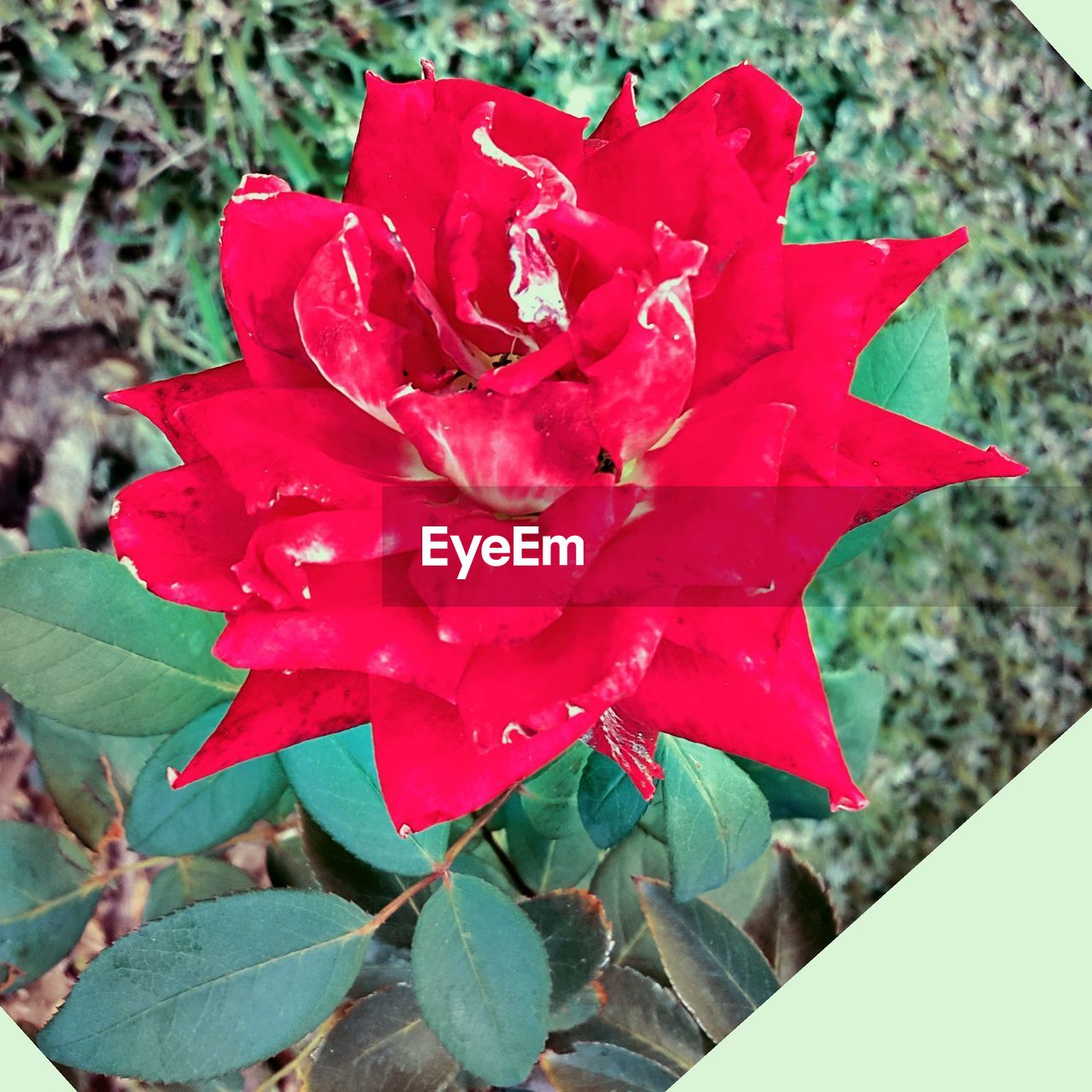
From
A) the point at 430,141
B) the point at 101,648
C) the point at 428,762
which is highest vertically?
the point at 430,141

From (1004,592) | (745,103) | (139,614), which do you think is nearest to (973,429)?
(1004,592)

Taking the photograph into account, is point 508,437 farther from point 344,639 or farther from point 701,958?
point 701,958

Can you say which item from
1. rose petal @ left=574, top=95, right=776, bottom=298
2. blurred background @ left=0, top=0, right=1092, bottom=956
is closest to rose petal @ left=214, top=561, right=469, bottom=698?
rose petal @ left=574, top=95, right=776, bottom=298

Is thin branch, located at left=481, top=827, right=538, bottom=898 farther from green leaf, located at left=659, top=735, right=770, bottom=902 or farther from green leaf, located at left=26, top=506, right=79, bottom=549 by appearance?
green leaf, located at left=26, top=506, right=79, bottom=549

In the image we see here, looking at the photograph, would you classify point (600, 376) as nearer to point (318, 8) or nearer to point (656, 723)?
point (656, 723)

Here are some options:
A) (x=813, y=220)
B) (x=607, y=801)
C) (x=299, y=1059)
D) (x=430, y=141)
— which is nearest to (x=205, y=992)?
(x=299, y=1059)

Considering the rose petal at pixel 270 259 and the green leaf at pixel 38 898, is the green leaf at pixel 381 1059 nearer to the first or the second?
the green leaf at pixel 38 898
